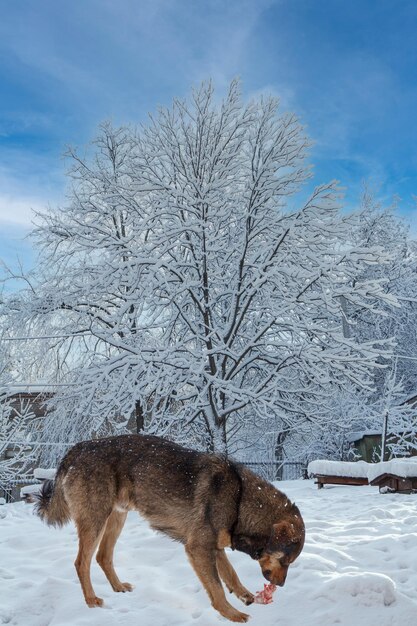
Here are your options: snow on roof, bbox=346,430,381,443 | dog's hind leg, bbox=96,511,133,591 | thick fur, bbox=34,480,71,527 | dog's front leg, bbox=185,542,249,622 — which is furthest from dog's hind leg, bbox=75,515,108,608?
snow on roof, bbox=346,430,381,443

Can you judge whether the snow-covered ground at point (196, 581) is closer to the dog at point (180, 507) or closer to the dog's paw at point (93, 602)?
the dog's paw at point (93, 602)

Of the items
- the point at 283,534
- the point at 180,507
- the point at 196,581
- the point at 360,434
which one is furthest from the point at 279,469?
the point at 283,534

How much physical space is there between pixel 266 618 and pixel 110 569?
1473 millimetres

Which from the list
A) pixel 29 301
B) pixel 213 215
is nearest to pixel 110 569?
pixel 213 215

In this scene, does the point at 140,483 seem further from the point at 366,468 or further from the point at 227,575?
the point at 366,468

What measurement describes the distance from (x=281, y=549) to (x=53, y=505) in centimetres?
198

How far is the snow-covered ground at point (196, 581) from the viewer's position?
3.99 m

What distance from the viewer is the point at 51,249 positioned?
17422mm

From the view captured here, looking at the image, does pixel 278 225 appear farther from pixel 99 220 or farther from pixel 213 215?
pixel 99 220

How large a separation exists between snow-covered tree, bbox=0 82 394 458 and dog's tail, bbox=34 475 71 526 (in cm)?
815

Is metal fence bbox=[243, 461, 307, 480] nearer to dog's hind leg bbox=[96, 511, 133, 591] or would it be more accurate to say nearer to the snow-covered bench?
the snow-covered bench

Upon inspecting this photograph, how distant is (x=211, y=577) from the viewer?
4.18m

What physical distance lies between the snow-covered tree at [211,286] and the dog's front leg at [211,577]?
8.67 metres

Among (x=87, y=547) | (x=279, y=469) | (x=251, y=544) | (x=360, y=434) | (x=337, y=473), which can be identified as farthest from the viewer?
(x=279, y=469)
